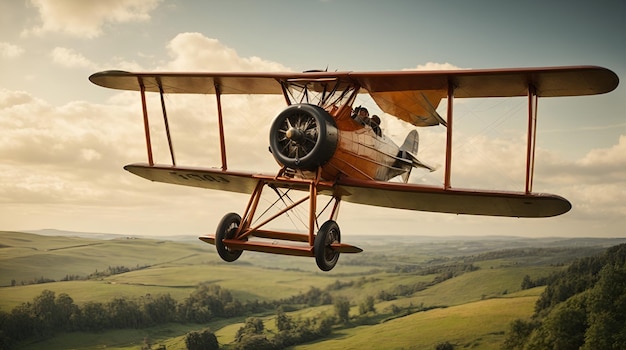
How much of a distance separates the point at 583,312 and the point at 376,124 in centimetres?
6449

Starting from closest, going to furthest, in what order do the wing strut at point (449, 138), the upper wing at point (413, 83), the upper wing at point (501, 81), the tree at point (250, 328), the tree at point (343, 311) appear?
the upper wing at point (501, 81)
the upper wing at point (413, 83)
the wing strut at point (449, 138)
the tree at point (250, 328)
the tree at point (343, 311)

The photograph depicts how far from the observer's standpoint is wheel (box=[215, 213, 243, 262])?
11500 mm

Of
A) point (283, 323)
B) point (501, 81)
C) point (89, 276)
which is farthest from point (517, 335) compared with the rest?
point (89, 276)

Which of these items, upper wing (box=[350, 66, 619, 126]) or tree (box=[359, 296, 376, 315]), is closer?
upper wing (box=[350, 66, 619, 126])

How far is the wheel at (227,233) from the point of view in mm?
11500

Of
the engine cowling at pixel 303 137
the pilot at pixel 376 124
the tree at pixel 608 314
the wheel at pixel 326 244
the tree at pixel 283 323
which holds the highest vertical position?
the pilot at pixel 376 124

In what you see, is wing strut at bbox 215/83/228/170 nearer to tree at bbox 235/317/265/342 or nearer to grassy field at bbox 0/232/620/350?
grassy field at bbox 0/232/620/350

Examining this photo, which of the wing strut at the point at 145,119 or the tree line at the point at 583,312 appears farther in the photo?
the tree line at the point at 583,312

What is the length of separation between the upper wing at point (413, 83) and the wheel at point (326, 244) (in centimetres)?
302

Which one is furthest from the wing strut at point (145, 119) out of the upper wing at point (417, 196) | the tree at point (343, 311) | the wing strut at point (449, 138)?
the tree at point (343, 311)

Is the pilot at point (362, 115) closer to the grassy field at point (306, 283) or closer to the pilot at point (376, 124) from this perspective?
the pilot at point (376, 124)

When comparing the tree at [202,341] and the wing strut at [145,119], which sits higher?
the wing strut at [145,119]

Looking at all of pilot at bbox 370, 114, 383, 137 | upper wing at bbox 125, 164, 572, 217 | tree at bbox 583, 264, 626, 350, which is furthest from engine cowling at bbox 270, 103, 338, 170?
tree at bbox 583, 264, 626, 350

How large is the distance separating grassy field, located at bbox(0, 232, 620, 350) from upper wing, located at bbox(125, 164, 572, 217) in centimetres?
7205
